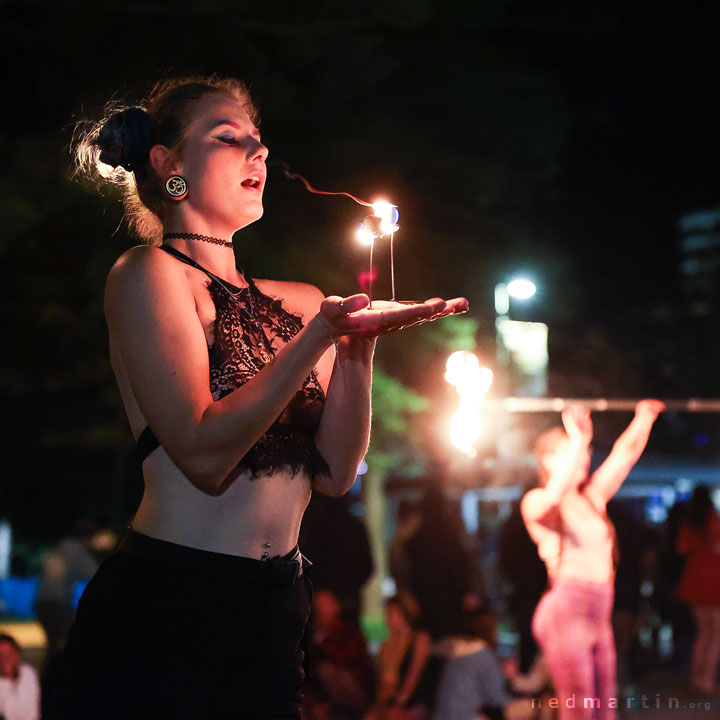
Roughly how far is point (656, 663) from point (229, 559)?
9382 mm

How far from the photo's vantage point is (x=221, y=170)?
6.17ft

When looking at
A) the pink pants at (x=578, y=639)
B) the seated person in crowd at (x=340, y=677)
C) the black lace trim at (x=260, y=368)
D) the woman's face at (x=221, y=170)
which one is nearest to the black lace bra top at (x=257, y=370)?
the black lace trim at (x=260, y=368)

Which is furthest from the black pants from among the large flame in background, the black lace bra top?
the large flame in background

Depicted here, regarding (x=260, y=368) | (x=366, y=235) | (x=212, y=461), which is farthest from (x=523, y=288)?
(x=212, y=461)

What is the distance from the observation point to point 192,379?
1.62m

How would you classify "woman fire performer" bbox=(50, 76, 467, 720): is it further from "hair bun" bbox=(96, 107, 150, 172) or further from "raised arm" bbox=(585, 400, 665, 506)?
"raised arm" bbox=(585, 400, 665, 506)

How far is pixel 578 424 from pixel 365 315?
14.3ft

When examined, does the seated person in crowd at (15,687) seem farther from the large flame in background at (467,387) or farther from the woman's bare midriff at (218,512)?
the woman's bare midriff at (218,512)

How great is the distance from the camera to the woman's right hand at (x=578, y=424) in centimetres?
573

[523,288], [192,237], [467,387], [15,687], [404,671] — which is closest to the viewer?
[192,237]

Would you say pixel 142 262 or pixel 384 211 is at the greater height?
pixel 384 211

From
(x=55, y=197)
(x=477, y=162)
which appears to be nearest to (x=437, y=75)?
(x=477, y=162)

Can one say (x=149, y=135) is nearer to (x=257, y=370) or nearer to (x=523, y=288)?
(x=257, y=370)

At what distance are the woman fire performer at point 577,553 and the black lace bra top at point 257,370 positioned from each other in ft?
11.9
